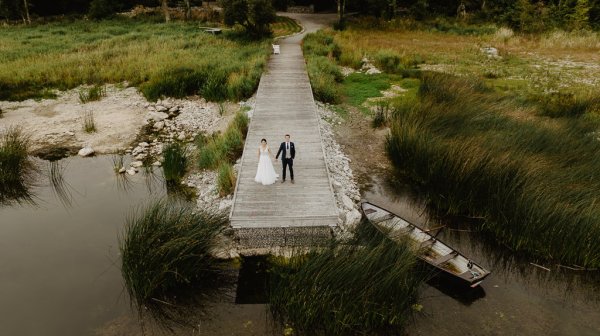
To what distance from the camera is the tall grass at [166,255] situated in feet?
26.4

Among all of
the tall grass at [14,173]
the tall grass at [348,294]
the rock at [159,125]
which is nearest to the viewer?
the tall grass at [348,294]

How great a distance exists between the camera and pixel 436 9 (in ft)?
142

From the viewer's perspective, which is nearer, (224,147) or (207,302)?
(207,302)

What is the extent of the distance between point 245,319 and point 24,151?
35.6 ft

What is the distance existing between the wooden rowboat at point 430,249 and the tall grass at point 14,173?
10.5m

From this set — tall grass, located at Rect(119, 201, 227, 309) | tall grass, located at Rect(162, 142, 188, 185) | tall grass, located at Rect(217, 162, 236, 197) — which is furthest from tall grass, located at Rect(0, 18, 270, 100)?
tall grass, located at Rect(119, 201, 227, 309)

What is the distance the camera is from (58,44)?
94.1ft

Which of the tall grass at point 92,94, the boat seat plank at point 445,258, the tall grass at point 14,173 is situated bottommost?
the boat seat plank at point 445,258

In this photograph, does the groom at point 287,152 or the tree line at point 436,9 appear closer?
the groom at point 287,152

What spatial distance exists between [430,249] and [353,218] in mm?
2147

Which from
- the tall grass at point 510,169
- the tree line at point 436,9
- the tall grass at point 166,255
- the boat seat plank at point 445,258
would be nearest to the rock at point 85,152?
the tall grass at point 166,255

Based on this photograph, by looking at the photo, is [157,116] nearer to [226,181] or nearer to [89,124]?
[89,124]

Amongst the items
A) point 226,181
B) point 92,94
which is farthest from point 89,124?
point 226,181

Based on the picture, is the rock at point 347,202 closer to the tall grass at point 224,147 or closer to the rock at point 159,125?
the tall grass at point 224,147
